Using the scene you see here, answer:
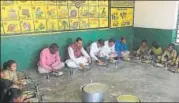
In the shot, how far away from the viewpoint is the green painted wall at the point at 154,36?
5609mm

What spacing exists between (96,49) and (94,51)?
0.08 metres

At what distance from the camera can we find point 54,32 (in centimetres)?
491

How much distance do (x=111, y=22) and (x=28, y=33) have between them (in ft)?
7.74

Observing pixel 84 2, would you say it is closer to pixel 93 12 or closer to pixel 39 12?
pixel 93 12

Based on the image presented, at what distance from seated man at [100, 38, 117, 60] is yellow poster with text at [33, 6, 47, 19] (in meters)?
1.72

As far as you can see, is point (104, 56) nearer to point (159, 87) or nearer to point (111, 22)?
point (111, 22)

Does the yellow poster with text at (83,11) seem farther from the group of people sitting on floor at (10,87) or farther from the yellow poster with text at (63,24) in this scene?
the group of people sitting on floor at (10,87)

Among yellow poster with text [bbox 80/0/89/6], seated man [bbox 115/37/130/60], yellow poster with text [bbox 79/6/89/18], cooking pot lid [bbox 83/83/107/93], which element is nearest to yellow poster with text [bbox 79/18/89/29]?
yellow poster with text [bbox 79/6/89/18]

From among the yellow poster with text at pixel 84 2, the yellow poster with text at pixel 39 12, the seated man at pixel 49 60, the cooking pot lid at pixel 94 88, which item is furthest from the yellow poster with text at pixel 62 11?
the cooking pot lid at pixel 94 88

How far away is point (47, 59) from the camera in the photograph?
4414mm

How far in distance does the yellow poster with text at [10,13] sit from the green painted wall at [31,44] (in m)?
0.41

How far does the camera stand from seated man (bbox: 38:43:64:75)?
4.30 meters

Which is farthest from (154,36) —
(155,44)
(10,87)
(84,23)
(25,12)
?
(10,87)

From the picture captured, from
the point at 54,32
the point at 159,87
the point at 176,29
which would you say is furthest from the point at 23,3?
the point at 176,29
